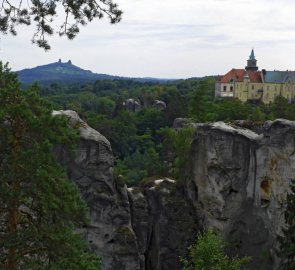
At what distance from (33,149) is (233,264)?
12.7 meters

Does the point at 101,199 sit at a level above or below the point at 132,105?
below

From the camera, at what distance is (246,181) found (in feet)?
105

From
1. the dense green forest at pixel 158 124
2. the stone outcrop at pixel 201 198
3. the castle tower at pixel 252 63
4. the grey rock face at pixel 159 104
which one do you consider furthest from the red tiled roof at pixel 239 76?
the stone outcrop at pixel 201 198

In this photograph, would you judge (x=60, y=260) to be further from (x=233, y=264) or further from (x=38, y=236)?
(x=233, y=264)

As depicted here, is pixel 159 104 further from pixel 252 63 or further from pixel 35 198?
pixel 35 198

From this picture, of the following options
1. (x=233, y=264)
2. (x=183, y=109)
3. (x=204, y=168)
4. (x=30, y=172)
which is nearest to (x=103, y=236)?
(x=204, y=168)

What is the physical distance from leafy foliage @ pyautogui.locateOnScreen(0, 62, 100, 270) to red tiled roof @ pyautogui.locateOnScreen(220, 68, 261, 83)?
74.7 m

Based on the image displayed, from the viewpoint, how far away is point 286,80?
86312 millimetres

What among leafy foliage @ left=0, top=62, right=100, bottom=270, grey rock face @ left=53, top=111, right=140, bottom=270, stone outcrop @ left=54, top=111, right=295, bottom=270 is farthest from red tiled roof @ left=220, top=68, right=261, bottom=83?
leafy foliage @ left=0, top=62, right=100, bottom=270

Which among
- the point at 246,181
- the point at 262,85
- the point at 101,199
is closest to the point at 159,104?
the point at 262,85

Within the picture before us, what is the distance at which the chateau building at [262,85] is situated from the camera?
85.7 m

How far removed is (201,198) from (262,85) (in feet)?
184

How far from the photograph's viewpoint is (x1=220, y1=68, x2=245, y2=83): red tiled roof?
287 feet

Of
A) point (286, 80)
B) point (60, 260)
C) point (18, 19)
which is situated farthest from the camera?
point (286, 80)
